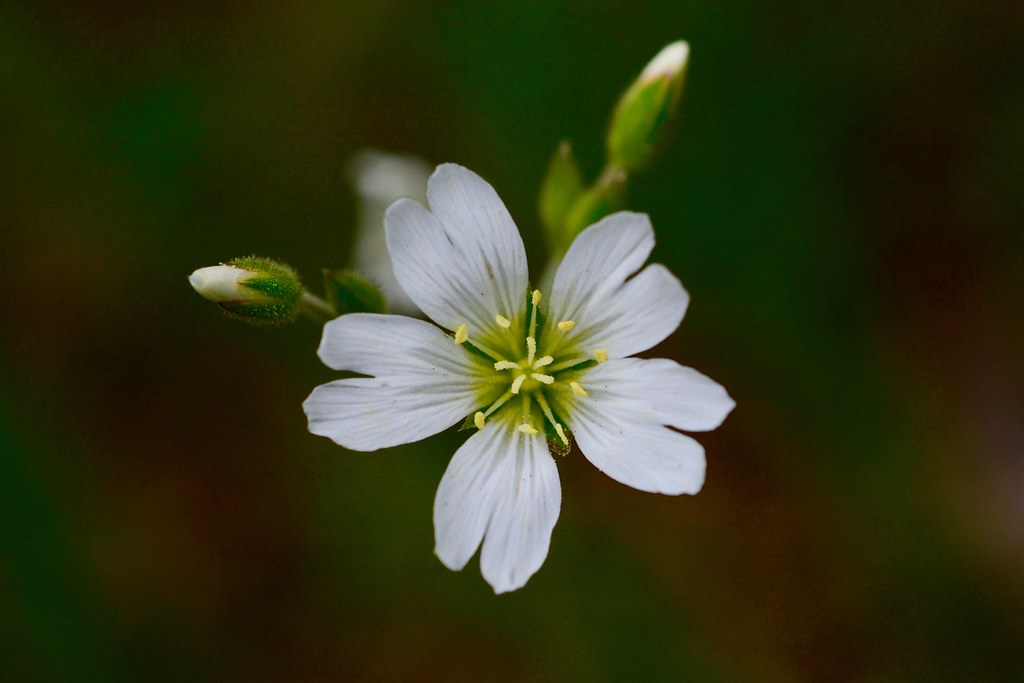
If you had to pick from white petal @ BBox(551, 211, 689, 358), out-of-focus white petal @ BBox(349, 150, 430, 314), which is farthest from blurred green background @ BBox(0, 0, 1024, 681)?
white petal @ BBox(551, 211, 689, 358)

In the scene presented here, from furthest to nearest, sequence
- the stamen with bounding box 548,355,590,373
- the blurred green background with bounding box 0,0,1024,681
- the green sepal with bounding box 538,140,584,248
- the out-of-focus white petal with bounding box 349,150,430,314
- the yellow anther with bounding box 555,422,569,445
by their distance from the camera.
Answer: the blurred green background with bounding box 0,0,1024,681, the out-of-focus white petal with bounding box 349,150,430,314, the green sepal with bounding box 538,140,584,248, the stamen with bounding box 548,355,590,373, the yellow anther with bounding box 555,422,569,445

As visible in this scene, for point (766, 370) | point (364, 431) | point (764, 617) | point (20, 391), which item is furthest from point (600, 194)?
point (20, 391)

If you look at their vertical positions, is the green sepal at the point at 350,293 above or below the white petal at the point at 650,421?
above

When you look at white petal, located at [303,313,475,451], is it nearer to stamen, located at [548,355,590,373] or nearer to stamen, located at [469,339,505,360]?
stamen, located at [469,339,505,360]

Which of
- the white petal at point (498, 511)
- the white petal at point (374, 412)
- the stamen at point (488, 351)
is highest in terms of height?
the stamen at point (488, 351)

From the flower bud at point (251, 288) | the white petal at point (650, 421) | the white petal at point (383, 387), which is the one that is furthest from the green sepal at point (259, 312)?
the white petal at point (650, 421)

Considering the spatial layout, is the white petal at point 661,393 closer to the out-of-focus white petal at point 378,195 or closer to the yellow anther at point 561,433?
the yellow anther at point 561,433

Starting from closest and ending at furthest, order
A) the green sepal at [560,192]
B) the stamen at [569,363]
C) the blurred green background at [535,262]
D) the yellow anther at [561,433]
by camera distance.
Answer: the yellow anther at [561,433], the stamen at [569,363], the green sepal at [560,192], the blurred green background at [535,262]
